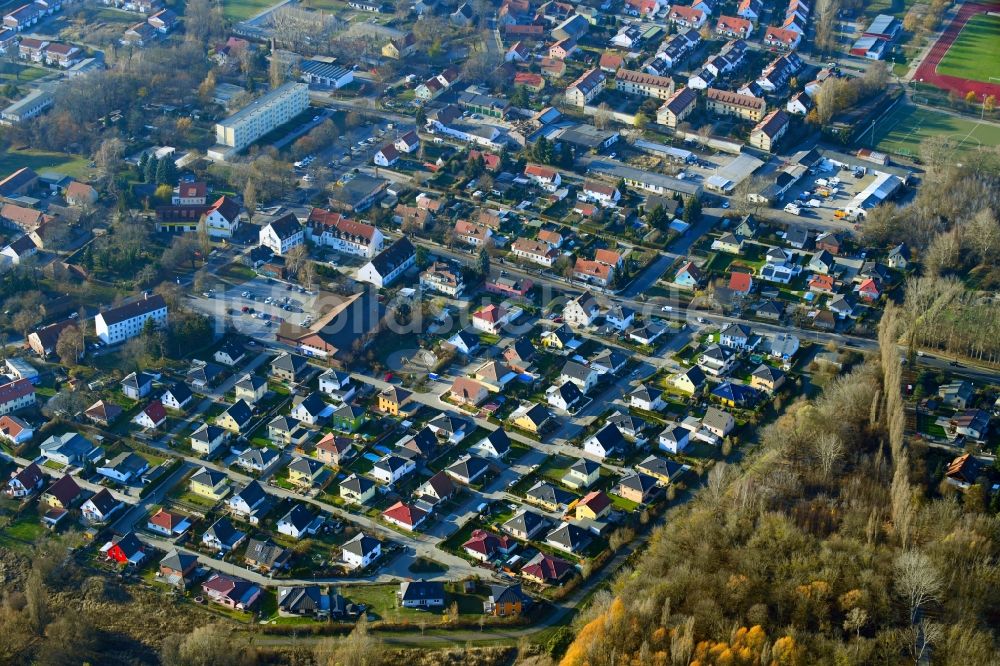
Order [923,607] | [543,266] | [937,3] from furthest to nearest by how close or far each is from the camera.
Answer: [937,3], [543,266], [923,607]

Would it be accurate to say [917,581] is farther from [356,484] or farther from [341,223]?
[341,223]

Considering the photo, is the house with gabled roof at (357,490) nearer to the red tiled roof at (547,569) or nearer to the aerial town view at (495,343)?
the aerial town view at (495,343)

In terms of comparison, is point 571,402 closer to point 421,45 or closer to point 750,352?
point 750,352

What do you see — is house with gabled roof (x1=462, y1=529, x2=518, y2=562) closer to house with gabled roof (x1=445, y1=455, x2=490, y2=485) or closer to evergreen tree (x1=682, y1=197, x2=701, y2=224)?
house with gabled roof (x1=445, y1=455, x2=490, y2=485)

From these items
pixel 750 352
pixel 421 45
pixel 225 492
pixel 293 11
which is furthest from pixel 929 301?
pixel 293 11

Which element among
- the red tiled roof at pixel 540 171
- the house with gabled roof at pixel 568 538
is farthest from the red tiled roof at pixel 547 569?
the red tiled roof at pixel 540 171

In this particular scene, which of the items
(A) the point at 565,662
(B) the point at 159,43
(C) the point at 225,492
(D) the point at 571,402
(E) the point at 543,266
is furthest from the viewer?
(B) the point at 159,43

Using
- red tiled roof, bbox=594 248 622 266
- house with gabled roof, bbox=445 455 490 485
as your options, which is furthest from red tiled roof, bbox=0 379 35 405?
red tiled roof, bbox=594 248 622 266
